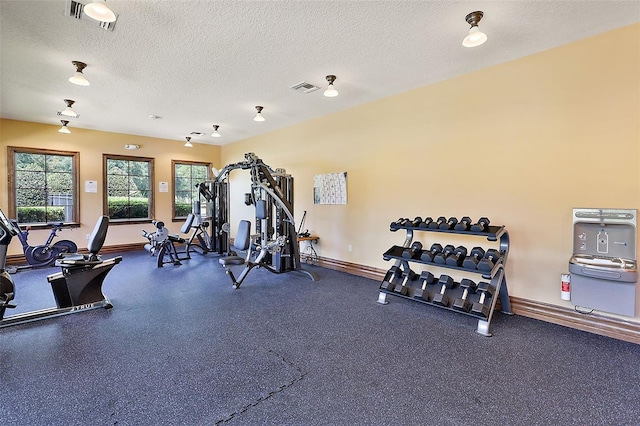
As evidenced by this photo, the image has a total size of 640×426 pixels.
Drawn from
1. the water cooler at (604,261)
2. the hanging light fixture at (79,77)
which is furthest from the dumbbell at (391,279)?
the hanging light fixture at (79,77)

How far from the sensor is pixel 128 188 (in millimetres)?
7020

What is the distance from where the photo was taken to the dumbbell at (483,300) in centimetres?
282

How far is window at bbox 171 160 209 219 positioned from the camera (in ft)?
25.2

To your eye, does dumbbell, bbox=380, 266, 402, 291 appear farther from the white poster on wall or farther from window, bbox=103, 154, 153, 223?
window, bbox=103, 154, 153, 223

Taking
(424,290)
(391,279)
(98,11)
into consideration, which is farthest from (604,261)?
(98,11)

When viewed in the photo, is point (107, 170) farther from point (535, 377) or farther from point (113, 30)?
point (535, 377)

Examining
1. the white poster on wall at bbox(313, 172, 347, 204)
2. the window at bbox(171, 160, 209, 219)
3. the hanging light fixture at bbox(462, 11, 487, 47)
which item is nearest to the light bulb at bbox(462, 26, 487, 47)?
the hanging light fixture at bbox(462, 11, 487, 47)

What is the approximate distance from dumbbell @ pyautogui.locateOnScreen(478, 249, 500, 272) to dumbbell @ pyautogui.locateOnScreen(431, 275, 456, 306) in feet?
1.41

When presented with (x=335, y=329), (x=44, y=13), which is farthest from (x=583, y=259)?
(x=44, y=13)

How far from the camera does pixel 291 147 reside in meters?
6.11

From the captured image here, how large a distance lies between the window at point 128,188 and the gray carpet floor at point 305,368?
3.71 meters

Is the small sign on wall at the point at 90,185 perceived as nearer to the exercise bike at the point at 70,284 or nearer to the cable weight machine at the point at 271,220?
the cable weight machine at the point at 271,220

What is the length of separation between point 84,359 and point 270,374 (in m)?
1.48

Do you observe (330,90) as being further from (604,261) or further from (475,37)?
(604,261)
